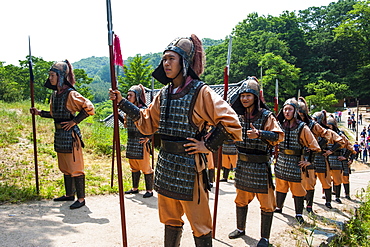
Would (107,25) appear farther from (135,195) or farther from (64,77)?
(135,195)

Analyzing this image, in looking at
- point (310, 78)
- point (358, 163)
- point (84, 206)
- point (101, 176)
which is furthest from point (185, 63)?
point (310, 78)

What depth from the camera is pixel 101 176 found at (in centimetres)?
810

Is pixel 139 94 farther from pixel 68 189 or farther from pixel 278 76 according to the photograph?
pixel 278 76

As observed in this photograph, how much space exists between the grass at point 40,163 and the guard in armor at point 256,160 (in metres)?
3.35

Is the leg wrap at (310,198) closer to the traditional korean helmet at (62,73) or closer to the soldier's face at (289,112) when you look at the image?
the soldier's face at (289,112)

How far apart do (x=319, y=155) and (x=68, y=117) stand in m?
6.11

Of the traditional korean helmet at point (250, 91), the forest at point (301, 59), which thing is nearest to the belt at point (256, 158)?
the traditional korean helmet at point (250, 91)

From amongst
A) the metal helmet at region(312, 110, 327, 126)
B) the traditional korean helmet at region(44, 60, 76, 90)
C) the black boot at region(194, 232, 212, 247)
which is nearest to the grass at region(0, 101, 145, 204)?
the traditional korean helmet at region(44, 60, 76, 90)

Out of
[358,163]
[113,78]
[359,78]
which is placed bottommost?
[358,163]

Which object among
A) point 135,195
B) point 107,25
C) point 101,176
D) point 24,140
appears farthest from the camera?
point 24,140

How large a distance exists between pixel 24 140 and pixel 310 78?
42917 mm

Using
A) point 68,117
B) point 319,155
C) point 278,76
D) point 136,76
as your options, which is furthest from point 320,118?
point 278,76

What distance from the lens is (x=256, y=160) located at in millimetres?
4414

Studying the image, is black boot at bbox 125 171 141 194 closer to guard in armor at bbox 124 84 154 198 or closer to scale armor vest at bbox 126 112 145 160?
guard in armor at bbox 124 84 154 198
